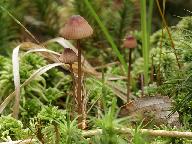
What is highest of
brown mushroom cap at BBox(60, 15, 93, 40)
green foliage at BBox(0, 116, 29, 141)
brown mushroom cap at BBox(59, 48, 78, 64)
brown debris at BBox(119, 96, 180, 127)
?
brown mushroom cap at BBox(60, 15, 93, 40)

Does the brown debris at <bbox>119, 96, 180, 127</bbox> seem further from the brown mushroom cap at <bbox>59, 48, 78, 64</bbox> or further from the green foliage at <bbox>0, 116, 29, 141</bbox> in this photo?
the green foliage at <bbox>0, 116, 29, 141</bbox>

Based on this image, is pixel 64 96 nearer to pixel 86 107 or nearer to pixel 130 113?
pixel 86 107

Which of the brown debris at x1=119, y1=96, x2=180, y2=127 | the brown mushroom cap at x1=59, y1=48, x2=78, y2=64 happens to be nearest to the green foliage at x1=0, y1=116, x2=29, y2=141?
the brown mushroom cap at x1=59, y1=48, x2=78, y2=64

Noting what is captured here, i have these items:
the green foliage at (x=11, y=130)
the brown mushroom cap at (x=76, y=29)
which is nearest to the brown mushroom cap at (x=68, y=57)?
the brown mushroom cap at (x=76, y=29)

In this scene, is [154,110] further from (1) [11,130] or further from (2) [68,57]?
(1) [11,130]

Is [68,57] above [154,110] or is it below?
above

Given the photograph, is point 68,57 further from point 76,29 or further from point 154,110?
point 154,110

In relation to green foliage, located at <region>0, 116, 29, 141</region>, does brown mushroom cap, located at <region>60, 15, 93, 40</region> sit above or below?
above

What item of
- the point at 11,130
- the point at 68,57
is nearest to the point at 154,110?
the point at 68,57

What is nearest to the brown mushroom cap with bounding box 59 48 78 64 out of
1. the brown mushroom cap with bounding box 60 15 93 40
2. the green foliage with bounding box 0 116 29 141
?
the brown mushroom cap with bounding box 60 15 93 40

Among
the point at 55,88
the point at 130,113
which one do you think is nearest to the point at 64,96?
the point at 55,88

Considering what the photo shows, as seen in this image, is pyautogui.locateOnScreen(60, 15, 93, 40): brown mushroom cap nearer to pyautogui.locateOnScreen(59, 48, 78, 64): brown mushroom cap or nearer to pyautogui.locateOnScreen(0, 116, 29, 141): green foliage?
pyautogui.locateOnScreen(59, 48, 78, 64): brown mushroom cap
